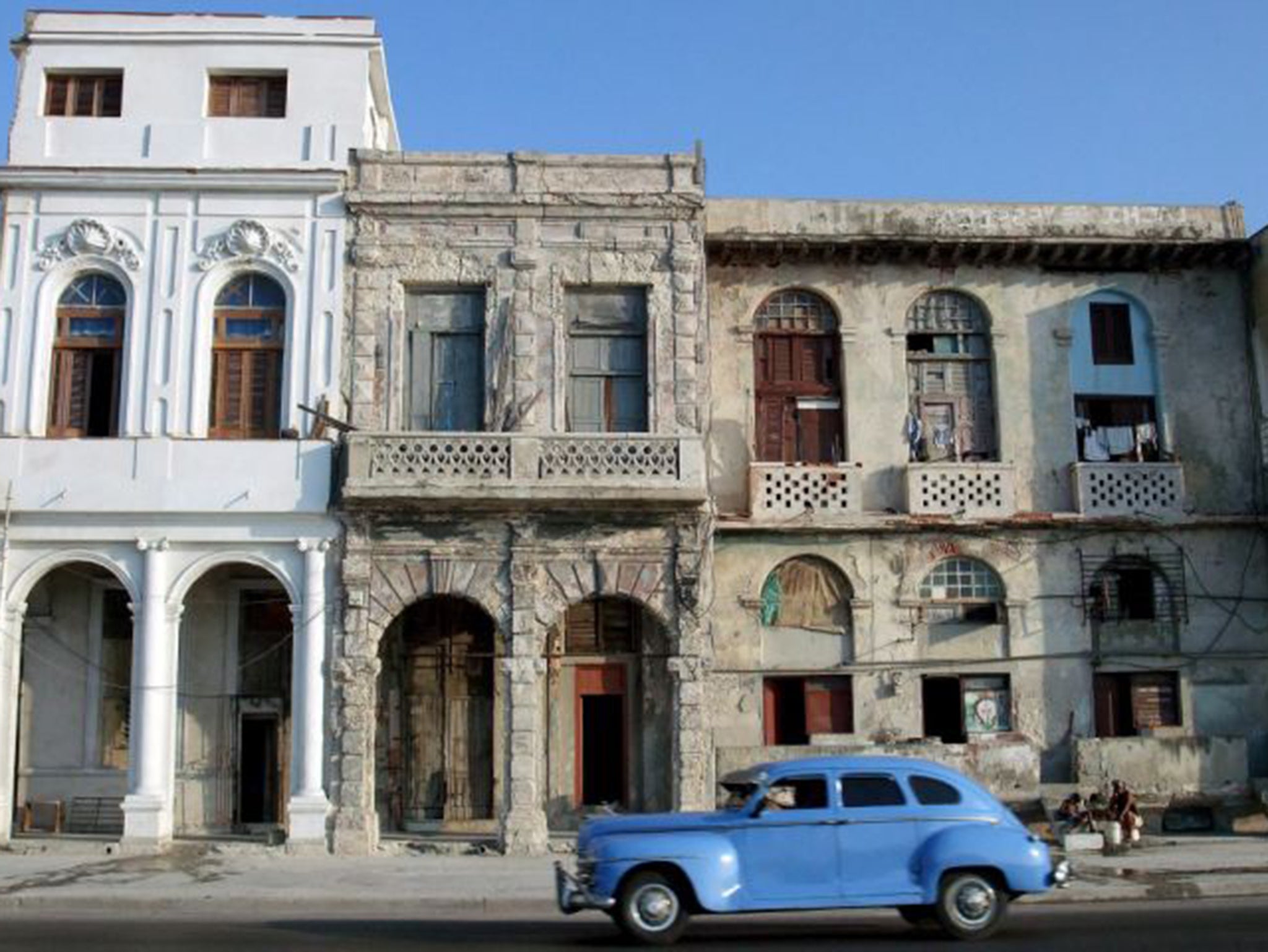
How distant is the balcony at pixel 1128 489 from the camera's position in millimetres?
23938

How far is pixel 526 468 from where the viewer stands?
20938mm

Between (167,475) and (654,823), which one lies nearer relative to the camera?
(654,823)

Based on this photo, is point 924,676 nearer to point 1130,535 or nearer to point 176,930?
point 1130,535

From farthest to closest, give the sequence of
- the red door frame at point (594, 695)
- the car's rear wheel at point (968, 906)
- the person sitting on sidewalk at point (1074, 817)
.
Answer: the red door frame at point (594, 695) < the person sitting on sidewalk at point (1074, 817) < the car's rear wheel at point (968, 906)

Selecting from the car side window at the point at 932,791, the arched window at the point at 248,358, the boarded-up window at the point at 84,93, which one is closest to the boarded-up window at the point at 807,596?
the arched window at the point at 248,358

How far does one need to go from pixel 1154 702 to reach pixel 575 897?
49.2 feet

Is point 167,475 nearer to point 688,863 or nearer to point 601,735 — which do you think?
point 601,735

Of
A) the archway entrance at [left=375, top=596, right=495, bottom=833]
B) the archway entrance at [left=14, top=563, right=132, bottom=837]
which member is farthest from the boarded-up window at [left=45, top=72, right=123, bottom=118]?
the archway entrance at [left=375, top=596, right=495, bottom=833]

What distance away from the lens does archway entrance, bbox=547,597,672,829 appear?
22.4 metres

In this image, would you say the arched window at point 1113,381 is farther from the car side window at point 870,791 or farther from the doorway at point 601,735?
the car side window at point 870,791

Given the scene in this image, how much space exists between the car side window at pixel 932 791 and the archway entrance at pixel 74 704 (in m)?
14.1

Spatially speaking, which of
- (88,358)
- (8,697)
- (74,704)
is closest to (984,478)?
(88,358)

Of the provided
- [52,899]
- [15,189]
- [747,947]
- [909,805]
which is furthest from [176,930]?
[15,189]

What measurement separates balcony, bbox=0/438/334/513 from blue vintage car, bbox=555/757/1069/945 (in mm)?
10233
